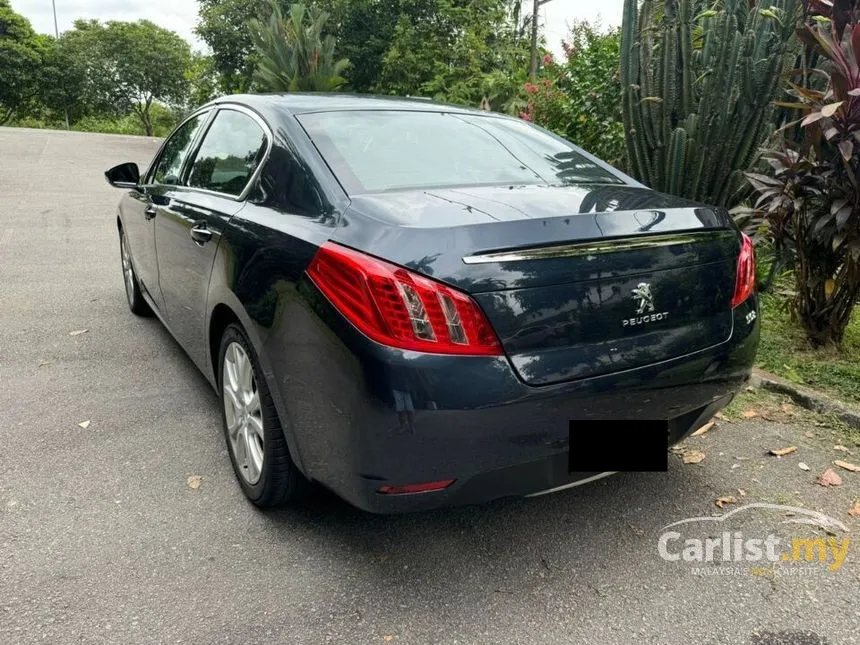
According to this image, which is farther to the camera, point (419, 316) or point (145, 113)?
point (145, 113)

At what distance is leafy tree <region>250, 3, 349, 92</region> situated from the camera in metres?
13.1

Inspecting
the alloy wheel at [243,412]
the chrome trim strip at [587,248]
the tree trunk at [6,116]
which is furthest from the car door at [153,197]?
the tree trunk at [6,116]

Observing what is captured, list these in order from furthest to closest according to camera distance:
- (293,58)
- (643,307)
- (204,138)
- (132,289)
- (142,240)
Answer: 1. (293,58)
2. (132,289)
3. (142,240)
4. (204,138)
5. (643,307)

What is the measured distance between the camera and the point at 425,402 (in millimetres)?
1850

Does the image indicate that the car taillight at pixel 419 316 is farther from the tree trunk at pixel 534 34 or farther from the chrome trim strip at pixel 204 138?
the tree trunk at pixel 534 34

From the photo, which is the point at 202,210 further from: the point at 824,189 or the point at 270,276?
the point at 824,189

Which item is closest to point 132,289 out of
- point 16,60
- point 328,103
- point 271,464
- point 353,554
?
point 328,103

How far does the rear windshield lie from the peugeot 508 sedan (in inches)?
0.5

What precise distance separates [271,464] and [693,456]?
182 centimetres

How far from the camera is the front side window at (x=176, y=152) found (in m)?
3.76

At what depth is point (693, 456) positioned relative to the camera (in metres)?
3.08

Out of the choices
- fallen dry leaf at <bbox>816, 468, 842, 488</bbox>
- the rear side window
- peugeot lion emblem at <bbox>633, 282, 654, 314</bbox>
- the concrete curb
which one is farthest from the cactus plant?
peugeot lion emblem at <bbox>633, 282, 654, 314</bbox>

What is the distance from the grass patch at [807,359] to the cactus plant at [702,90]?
118 cm
